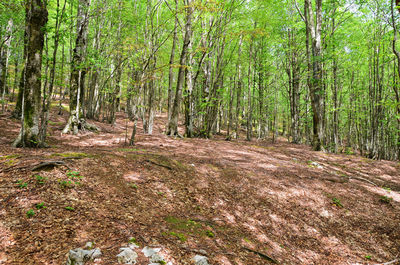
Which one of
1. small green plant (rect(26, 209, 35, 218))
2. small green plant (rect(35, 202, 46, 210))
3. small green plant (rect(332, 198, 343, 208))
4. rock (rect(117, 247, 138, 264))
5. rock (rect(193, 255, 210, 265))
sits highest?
small green plant (rect(35, 202, 46, 210))

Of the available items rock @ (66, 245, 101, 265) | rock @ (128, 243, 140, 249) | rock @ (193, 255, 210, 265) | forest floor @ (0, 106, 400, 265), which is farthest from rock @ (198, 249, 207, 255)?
rock @ (66, 245, 101, 265)

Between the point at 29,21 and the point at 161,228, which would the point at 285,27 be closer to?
the point at 29,21

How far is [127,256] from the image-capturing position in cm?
234

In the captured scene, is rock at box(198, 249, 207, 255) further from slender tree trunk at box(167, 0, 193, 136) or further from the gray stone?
slender tree trunk at box(167, 0, 193, 136)

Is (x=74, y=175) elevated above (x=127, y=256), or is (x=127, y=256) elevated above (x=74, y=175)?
(x=74, y=175)

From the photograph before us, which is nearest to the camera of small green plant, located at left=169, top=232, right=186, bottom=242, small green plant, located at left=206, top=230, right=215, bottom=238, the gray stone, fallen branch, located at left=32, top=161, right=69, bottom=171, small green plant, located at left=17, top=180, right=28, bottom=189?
the gray stone

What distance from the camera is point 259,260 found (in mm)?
3332

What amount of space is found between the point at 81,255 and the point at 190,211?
2.66m

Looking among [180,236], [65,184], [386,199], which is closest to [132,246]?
[180,236]

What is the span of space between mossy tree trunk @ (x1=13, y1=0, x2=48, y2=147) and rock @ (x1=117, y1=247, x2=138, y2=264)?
19.7 ft

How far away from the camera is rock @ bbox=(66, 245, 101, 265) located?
213cm

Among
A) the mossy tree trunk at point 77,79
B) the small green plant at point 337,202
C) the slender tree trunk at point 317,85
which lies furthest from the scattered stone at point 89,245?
the slender tree trunk at point 317,85

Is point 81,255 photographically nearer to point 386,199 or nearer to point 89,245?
point 89,245

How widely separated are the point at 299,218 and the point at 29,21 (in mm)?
10080
